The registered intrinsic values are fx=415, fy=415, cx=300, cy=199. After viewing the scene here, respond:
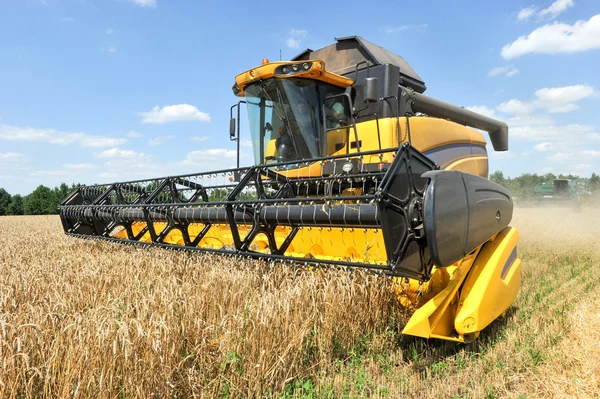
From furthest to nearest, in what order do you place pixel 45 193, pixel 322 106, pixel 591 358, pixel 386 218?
pixel 45 193 < pixel 322 106 < pixel 386 218 < pixel 591 358

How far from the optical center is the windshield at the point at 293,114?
4312mm

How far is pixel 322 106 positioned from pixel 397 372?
2.88m

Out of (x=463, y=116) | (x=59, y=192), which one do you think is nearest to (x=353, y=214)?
(x=463, y=116)

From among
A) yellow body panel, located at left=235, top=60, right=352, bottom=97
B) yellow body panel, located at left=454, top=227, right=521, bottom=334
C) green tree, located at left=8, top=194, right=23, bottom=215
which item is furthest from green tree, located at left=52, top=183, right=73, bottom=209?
yellow body panel, located at left=454, top=227, right=521, bottom=334

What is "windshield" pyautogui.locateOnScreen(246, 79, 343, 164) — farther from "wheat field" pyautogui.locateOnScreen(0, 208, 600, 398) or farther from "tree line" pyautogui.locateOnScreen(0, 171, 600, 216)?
"tree line" pyautogui.locateOnScreen(0, 171, 600, 216)

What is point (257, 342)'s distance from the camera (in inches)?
76.6

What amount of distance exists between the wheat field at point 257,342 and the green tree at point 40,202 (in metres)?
36.3

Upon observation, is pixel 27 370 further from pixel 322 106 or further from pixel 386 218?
pixel 322 106

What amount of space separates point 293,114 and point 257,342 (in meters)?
2.87

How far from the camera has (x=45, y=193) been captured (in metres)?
35.4

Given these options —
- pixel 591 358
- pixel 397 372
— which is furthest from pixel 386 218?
pixel 591 358

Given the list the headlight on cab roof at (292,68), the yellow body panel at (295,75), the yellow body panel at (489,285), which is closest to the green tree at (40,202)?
the yellow body panel at (295,75)

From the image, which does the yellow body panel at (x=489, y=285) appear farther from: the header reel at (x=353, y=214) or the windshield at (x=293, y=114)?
the windshield at (x=293, y=114)

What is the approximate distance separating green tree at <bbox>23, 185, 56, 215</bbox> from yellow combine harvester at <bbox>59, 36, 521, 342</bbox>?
110 feet
